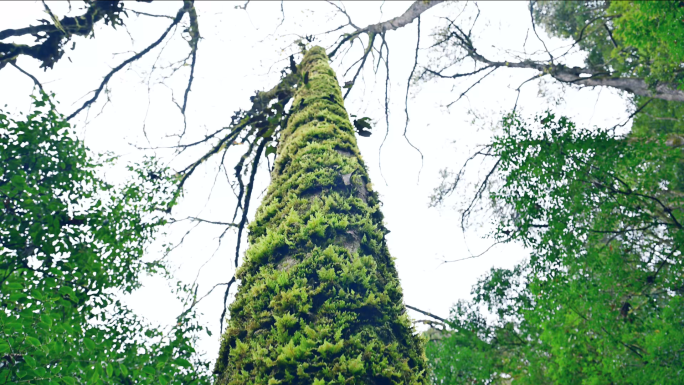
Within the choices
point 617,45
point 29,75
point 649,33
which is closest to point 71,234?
point 29,75

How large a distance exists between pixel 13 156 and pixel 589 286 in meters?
8.09

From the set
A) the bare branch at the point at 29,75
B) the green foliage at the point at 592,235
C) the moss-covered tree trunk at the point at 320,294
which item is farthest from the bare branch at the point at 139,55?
the green foliage at the point at 592,235

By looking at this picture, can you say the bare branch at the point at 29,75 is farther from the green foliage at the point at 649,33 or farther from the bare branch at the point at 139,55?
the green foliage at the point at 649,33

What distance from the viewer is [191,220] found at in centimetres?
705

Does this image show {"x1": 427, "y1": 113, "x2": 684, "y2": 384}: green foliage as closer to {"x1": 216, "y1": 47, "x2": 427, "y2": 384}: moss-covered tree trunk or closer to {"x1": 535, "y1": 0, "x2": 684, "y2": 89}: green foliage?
{"x1": 535, "y1": 0, "x2": 684, "y2": 89}: green foliage

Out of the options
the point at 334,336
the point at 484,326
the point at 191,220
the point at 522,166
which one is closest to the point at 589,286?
the point at 522,166

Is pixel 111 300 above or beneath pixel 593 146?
beneath

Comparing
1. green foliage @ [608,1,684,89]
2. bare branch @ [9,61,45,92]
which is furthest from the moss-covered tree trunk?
bare branch @ [9,61,45,92]

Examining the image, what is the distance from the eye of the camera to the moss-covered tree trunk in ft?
4.80

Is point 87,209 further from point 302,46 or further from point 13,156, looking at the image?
point 302,46

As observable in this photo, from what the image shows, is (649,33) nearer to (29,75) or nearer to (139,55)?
(139,55)

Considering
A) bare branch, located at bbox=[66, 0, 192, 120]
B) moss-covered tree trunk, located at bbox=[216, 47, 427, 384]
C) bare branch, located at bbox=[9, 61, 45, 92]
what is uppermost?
bare branch, located at bbox=[66, 0, 192, 120]

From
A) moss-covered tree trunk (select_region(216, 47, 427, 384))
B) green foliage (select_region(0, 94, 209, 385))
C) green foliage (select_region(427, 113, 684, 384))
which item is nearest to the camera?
moss-covered tree trunk (select_region(216, 47, 427, 384))

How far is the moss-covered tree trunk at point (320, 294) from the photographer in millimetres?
1463
